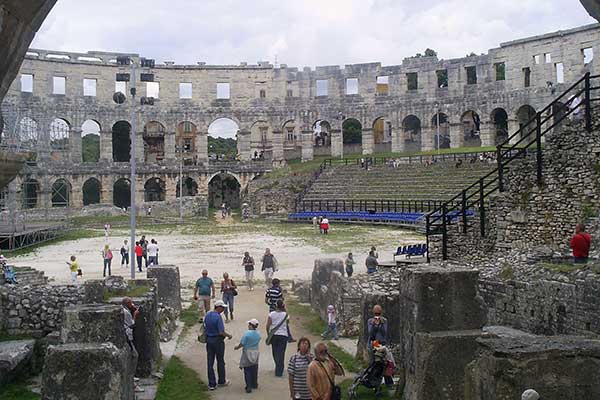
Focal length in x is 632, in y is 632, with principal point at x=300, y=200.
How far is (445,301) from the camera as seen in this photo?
7.20 meters

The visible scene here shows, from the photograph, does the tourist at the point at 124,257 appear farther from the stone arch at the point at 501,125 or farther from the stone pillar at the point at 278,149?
the stone arch at the point at 501,125

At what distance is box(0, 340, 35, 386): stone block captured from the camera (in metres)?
8.24

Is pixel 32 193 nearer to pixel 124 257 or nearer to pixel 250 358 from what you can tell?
pixel 124 257

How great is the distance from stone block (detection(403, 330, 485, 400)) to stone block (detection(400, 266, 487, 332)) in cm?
23

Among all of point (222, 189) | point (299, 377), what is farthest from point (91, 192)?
point (299, 377)

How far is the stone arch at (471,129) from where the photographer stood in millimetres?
50469

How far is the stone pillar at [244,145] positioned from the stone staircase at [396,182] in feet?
34.6

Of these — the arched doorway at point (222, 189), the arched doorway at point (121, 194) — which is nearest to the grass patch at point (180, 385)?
the arched doorway at point (222, 189)

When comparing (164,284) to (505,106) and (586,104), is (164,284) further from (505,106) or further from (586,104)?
(505,106)

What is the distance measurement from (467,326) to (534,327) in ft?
7.54

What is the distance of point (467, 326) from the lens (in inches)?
284

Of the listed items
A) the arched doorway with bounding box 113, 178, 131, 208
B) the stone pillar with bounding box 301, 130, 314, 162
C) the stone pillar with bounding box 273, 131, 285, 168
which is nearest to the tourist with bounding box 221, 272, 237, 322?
the stone pillar with bounding box 273, 131, 285, 168

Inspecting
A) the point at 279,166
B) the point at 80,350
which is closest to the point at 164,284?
the point at 80,350

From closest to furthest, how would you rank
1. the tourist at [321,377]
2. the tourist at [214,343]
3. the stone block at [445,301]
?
the tourist at [321,377] < the stone block at [445,301] < the tourist at [214,343]
